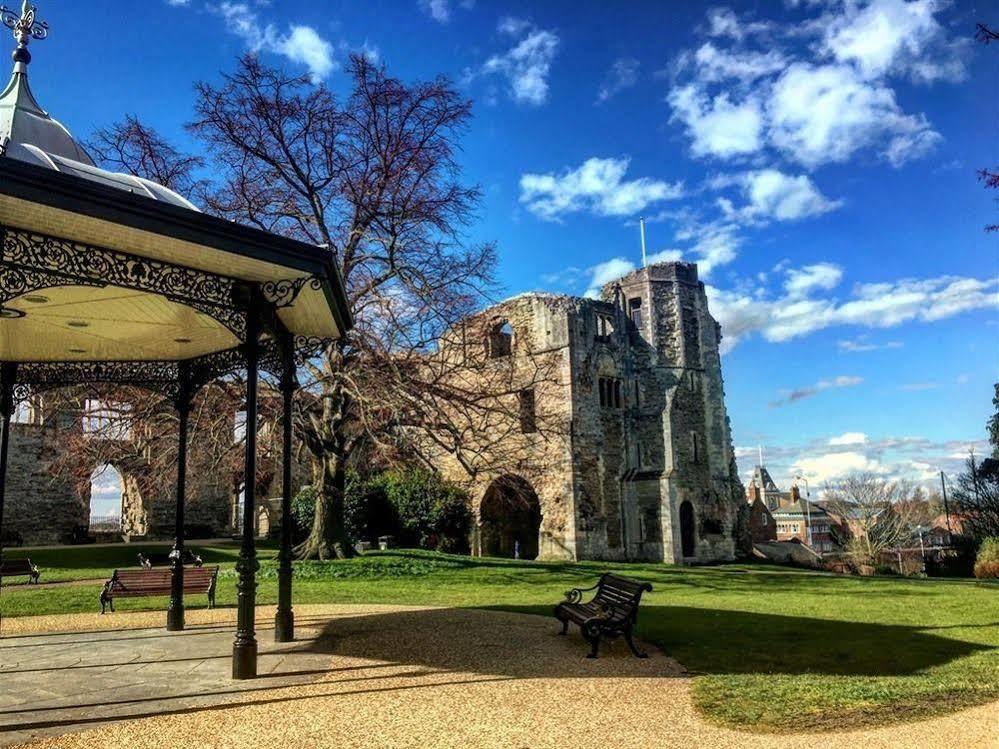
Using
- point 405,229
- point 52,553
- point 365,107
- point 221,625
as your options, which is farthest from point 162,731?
point 52,553

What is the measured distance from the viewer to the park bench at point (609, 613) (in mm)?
7355

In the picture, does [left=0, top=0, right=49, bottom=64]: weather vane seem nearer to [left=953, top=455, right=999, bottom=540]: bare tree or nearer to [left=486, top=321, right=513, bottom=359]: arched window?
[left=486, top=321, right=513, bottom=359]: arched window

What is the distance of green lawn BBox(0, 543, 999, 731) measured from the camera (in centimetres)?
568

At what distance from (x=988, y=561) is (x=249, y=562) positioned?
25.4m

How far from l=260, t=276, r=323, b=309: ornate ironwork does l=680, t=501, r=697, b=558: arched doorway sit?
2659 centimetres

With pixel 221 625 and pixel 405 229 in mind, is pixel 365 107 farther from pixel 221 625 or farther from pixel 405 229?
pixel 221 625

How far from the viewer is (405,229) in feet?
54.2

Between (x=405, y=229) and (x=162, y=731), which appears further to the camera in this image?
(x=405, y=229)

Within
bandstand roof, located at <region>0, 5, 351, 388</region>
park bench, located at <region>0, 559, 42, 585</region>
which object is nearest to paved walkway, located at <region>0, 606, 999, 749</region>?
bandstand roof, located at <region>0, 5, 351, 388</region>

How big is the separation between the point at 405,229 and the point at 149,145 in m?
6.60

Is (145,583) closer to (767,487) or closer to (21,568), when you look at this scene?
(21,568)

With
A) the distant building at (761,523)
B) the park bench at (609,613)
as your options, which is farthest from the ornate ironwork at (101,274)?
the distant building at (761,523)

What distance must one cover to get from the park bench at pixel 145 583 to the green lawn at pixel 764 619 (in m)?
1.71

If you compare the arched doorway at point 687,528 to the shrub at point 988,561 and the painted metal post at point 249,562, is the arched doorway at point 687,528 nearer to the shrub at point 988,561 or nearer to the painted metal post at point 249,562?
the shrub at point 988,561
